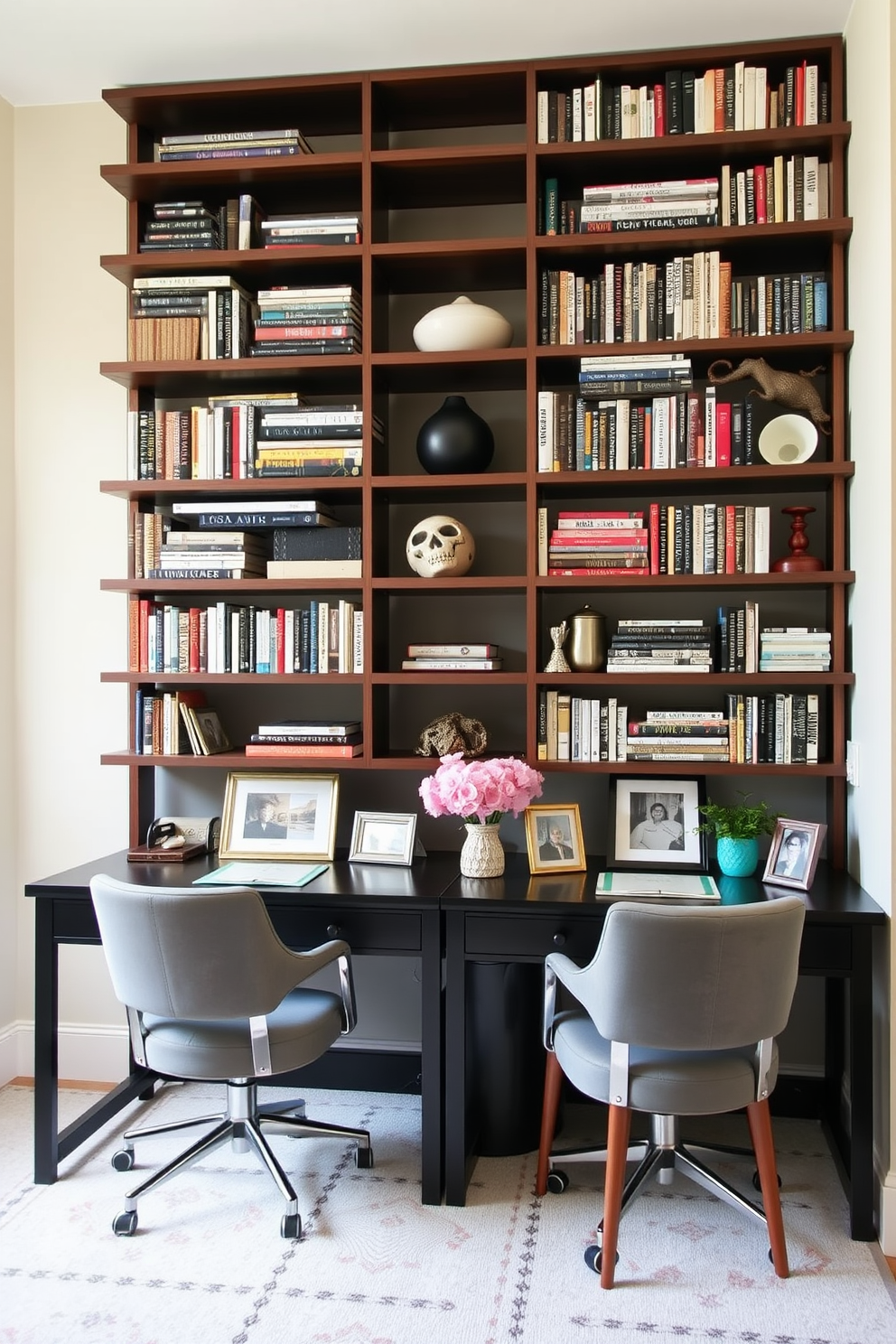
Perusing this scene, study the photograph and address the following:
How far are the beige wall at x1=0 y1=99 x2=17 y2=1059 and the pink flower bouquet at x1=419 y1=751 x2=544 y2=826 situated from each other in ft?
4.66

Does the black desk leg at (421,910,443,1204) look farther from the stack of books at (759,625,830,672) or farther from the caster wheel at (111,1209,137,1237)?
the stack of books at (759,625,830,672)

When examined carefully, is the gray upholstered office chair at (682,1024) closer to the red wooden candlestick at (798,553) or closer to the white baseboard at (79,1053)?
the red wooden candlestick at (798,553)

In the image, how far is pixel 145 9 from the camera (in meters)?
2.67

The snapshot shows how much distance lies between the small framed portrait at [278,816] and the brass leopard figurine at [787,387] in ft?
5.11

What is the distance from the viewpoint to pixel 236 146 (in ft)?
9.76

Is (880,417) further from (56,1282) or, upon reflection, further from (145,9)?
(56,1282)

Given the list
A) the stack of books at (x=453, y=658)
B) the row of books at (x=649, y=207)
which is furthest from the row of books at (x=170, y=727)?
the row of books at (x=649, y=207)

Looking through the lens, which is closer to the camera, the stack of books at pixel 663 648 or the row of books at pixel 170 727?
the stack of books at pixel 663 648

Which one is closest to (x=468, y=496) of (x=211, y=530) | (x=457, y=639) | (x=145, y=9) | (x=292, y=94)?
(x=457, y=639)

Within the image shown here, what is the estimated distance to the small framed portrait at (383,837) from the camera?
2.87 metres

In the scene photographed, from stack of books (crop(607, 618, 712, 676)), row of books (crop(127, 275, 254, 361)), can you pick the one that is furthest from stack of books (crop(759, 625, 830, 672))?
row of books (crop(127, 275, 254, 361))

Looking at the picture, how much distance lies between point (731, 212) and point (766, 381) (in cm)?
45

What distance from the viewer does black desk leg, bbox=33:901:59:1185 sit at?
266 cm

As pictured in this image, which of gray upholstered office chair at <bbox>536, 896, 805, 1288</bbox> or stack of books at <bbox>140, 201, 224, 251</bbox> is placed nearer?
gray upholstered office chair at <bbox>536, 896, 805, 1288</bbox>
